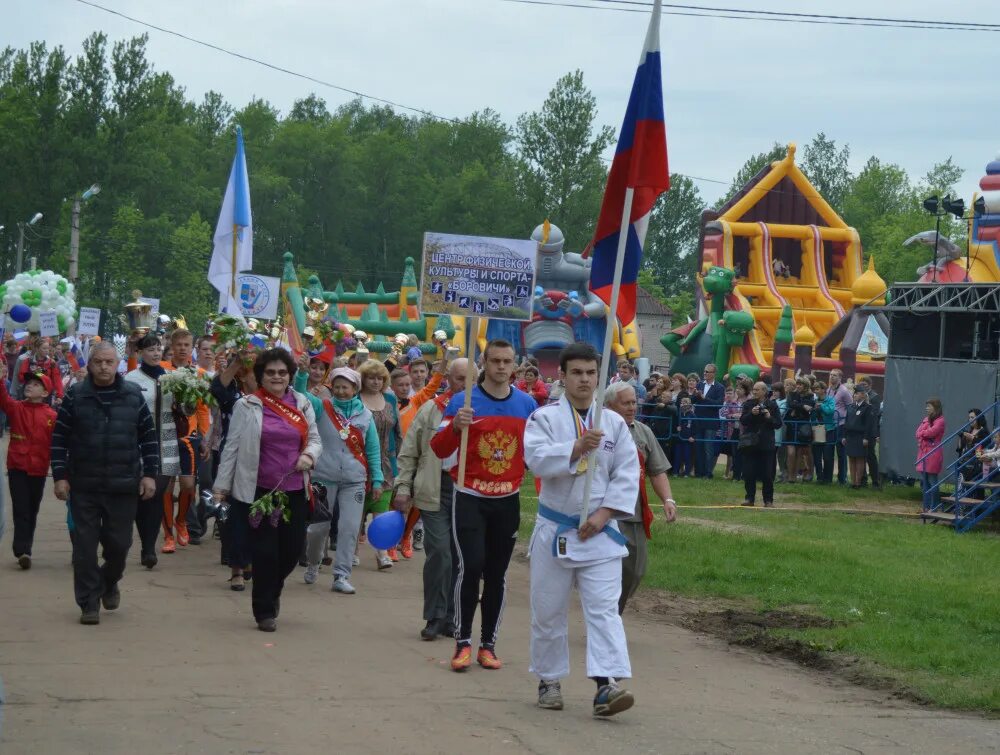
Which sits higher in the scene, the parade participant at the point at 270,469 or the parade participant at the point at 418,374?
the parade participant at the point at 418,374

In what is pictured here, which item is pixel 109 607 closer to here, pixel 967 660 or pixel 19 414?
pixel 19 414

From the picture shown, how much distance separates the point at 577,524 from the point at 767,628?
3.97 meters

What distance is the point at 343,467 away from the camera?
11828mm

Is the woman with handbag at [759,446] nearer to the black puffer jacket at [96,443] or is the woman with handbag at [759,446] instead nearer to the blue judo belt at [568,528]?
the black puffer jacket at [96,443]

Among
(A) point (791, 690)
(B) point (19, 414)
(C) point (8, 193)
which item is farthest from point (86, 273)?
(A) point (791, 690)

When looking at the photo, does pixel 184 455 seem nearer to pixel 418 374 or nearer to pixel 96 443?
pixel 418 374

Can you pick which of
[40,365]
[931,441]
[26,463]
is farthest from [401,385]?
[931,441]

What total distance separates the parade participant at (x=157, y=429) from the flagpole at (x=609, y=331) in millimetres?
4653

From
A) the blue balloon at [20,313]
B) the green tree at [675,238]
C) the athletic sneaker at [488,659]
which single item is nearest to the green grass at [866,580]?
the athletic sneaker at [488,659]

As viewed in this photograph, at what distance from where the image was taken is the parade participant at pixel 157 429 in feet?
39.2

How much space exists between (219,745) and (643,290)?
313 feet

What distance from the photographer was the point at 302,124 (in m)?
101

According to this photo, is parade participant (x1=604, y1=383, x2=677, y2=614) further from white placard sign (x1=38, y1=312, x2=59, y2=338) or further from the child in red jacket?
white placard sign (x1=38, y1=312, x2=59, y2=338)

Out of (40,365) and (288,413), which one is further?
(40,365)
